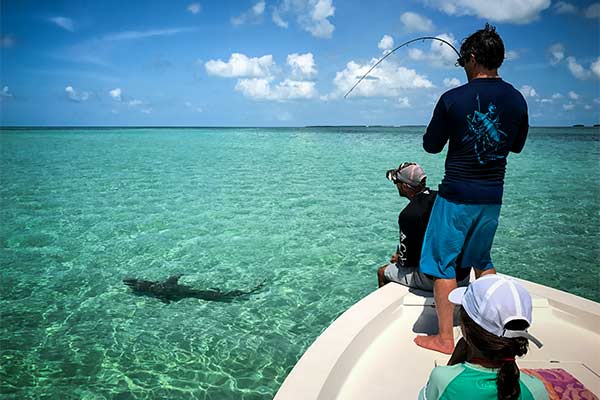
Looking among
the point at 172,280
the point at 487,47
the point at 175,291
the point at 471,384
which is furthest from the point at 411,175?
the point at 172,280

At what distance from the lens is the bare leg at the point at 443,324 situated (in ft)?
8.51

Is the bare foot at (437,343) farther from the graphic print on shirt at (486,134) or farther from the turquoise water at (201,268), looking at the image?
the turquoise water at (201,268)

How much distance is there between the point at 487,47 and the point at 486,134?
52 centimetres

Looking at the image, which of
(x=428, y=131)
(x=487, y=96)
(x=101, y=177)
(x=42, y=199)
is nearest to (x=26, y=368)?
(x=428, y=131)

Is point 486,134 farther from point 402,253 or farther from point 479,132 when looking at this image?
point 402,253

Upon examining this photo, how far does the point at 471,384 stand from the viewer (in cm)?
153

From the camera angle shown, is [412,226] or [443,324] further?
[412,226]

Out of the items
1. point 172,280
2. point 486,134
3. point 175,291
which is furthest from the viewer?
point 172,280

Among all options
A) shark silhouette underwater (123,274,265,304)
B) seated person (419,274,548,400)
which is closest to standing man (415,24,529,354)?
seated person (419,274,548,400)

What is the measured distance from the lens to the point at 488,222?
258cm

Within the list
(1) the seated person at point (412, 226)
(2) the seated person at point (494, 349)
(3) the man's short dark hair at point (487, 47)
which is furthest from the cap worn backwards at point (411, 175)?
(2) the seated person at point (494, 349)

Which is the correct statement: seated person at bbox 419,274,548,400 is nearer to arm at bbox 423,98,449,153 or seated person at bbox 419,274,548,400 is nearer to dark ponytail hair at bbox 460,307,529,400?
dark ponytail hair at bbox 460,307,529,400

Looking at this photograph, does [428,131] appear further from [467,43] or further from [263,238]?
[263,238]

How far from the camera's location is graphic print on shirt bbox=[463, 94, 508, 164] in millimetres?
2373
